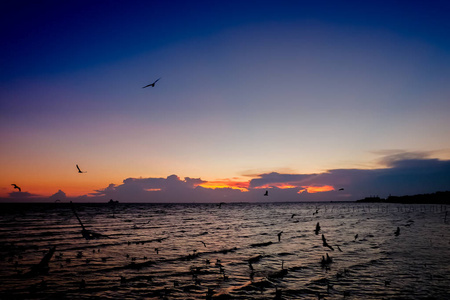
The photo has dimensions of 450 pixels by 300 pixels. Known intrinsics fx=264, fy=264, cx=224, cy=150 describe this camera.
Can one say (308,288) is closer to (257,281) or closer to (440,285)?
(257,281)

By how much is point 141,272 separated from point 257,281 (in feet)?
24.6

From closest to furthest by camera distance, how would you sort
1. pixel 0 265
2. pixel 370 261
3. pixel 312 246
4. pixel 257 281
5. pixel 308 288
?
pixel 308 288 → pixel 257 281 → pixel 0 265 → pixel 370 261 → pixel 312 246

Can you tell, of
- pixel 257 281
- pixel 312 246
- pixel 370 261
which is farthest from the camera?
pixel 312 246

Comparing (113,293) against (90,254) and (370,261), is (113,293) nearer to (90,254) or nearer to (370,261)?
(90,254)

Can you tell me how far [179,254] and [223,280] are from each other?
27.7 feet

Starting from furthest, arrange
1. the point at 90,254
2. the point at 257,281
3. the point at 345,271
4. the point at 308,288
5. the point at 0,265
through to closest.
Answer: the point at 90,254 < the point at 0,265 < the point at 345,271 < the point at 257,281 < the point at 308,288

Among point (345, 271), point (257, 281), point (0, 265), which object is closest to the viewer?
point (257, 281)

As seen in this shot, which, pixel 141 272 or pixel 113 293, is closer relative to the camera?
pixel 113 293

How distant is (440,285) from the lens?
14.2 m

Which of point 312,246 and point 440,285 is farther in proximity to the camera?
point 312,246

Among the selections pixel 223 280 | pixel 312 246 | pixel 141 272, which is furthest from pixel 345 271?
pixel 141 272

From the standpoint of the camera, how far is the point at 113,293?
43.2 feet

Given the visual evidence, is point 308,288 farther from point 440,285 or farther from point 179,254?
point 179,254

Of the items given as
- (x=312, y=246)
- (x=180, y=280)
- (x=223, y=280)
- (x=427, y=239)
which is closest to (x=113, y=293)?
(x=180, y=280)
